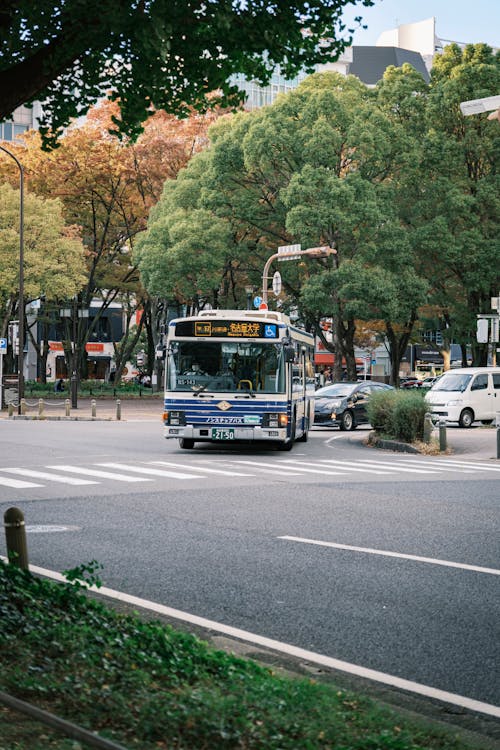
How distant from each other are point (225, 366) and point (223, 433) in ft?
4.93

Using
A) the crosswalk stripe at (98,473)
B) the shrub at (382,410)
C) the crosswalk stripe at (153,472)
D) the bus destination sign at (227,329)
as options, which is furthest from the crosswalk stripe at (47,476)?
the shrub at (382,410)

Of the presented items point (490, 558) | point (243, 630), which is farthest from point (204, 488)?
point (243, 630)

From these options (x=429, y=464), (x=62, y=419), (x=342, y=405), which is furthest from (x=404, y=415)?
(x=62, y=419)

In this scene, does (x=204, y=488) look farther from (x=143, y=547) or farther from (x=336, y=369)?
(x=336, y=369)

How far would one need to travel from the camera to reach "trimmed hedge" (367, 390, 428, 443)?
26.0m

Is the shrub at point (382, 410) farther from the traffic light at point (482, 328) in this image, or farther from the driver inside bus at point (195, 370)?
the traffic light at point (482, 328)

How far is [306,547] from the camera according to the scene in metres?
10.0

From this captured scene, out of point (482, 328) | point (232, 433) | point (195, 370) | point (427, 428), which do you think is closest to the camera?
point (232, 433)

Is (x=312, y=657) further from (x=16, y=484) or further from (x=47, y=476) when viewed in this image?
(x=47, y=476)

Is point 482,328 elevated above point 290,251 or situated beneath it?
situated beneath

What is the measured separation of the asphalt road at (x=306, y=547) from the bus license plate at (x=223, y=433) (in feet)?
7.23

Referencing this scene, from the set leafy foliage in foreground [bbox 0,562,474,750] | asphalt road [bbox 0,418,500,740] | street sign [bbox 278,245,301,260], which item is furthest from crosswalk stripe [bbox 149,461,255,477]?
street sign [bbox 278,245,301,260]

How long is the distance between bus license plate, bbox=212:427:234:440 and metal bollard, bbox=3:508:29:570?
615 inches

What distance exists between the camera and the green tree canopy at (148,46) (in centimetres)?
721
